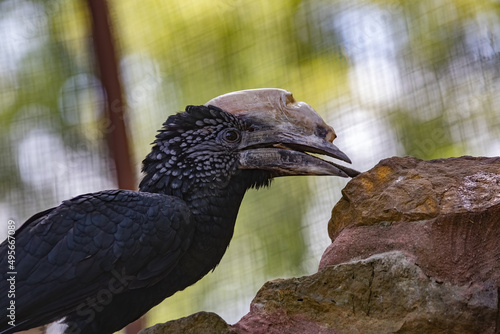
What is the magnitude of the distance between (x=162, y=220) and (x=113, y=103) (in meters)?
2.00

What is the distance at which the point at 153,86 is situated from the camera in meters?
5.57

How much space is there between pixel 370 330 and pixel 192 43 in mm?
3062

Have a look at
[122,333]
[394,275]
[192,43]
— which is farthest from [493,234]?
[192,43]

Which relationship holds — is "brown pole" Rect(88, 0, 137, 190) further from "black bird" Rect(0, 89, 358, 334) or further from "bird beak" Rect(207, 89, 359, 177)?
"bird beak" Rect(207, 89, 359, 177)

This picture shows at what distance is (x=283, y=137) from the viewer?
3.75 meters

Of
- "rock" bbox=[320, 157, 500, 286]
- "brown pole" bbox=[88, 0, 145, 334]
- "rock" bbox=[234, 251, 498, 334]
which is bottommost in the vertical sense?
"rock" bbox=[234, 251, 498, 334]

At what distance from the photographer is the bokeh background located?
197 inches

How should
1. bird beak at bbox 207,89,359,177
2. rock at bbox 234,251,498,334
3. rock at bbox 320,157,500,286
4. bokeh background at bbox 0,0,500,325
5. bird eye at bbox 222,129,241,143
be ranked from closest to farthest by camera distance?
1. rock at bbox 234,251,498,334
2. rock at bbox 320,157,500,286
3. bird beak at bbox 207,89,359,177
4. bird eye at bbox 222,129,241,143
5. bokeh background at bbox 0,0,500,325

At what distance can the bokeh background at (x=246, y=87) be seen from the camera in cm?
501

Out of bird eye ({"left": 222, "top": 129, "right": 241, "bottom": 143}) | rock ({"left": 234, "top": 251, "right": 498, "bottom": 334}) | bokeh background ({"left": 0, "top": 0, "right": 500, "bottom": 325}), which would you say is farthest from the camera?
bokeh background ({"left": 0, "top": 0, "right": 500, "bottom": 325})

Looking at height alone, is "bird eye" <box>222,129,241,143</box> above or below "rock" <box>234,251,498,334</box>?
above

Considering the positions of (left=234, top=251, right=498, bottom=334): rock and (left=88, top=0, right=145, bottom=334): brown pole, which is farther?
(left=88, top=0, right=145, bottom=334): brown pole

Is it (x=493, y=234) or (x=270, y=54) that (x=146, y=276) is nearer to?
(x=493, y=234)

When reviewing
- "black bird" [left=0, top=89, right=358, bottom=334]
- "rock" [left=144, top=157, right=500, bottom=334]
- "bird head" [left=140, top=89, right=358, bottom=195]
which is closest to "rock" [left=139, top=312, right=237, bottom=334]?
→ "rock" [left=144, top=157, right=500, bottom=334]
